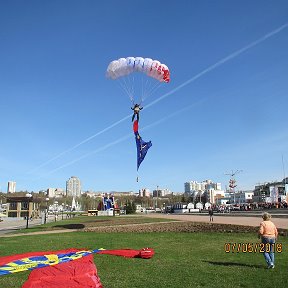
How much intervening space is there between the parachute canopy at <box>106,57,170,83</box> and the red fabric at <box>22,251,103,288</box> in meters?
17.9

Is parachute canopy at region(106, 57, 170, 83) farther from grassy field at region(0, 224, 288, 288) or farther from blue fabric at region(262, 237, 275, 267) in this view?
blue fabric at region(262, 237, 275, 267)

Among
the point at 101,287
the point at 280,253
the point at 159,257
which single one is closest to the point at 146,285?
the point at 101,287

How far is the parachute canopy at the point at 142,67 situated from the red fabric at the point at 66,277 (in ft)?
58.6

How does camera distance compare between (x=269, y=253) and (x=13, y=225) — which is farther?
(x=13, y=225)

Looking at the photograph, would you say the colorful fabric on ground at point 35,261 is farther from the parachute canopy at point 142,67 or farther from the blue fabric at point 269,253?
the parachute canopy at point 142,67

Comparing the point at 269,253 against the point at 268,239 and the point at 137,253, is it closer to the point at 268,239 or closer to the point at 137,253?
the point at 268,239

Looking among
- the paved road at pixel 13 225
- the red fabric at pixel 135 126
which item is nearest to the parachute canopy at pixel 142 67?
the red fabric at pixel 135 126

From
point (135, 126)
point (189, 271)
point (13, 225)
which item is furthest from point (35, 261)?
point (13, 225)

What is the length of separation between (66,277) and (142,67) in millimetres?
19453

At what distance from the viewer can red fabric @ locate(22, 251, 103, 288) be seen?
8047 millimetres

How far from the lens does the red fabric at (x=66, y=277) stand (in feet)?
26.4

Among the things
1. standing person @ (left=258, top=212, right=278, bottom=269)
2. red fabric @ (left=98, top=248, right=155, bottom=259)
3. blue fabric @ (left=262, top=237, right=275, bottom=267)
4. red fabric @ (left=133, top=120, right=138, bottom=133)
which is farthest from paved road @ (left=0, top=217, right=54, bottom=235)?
blue fabric @ (left=262, top=237, right=275, bottom=267)

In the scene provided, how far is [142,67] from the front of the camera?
26.0 metres

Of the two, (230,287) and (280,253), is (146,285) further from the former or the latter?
(280,253)
